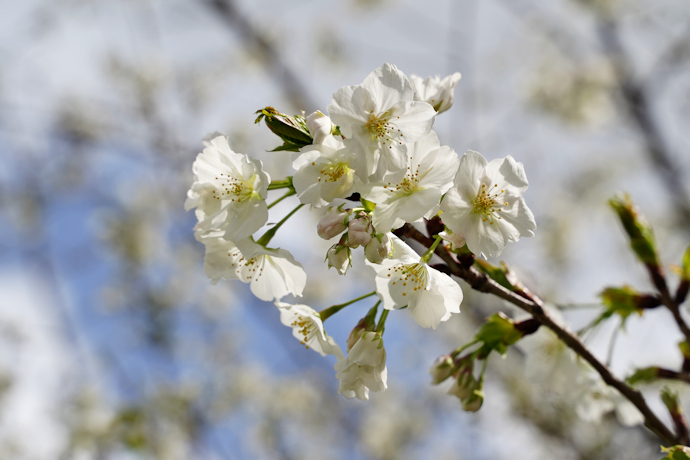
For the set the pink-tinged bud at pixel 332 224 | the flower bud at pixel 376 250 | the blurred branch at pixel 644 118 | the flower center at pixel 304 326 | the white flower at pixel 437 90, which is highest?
the blurred branch at pixel 644 118

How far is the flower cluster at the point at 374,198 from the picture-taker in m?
0.97

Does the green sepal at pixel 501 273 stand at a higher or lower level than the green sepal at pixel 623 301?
lower

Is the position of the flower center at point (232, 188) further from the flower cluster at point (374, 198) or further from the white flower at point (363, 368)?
the white flower at point (363, 368)

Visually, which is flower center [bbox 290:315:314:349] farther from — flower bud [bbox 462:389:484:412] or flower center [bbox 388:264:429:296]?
flower bud [bbox 462:389:484:412]

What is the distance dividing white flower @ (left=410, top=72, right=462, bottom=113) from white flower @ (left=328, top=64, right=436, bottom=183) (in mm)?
297

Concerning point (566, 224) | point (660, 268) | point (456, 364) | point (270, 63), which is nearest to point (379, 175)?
point (456, 364)

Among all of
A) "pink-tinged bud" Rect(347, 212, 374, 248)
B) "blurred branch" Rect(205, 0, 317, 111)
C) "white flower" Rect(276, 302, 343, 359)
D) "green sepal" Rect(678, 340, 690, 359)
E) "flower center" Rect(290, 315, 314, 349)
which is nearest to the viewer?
"pink-tinged bud" Rect(347, 212, 374, 248)

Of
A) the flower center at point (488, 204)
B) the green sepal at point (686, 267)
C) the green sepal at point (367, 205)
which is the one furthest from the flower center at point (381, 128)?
the green sepal at point (686, 267)

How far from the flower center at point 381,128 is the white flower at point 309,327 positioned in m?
0.47

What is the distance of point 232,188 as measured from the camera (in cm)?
113

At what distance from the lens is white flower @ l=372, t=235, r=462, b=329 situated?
104 cm

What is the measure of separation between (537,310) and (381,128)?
1.87 ft

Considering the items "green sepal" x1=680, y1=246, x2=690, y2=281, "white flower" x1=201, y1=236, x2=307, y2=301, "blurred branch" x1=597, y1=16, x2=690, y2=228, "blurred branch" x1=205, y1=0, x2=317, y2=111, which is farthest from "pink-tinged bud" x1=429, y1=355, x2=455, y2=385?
"blurred branch" x1=597, y1=16, x2=690, y2=228

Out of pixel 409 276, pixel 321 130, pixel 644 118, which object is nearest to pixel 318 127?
pixel 321 130
